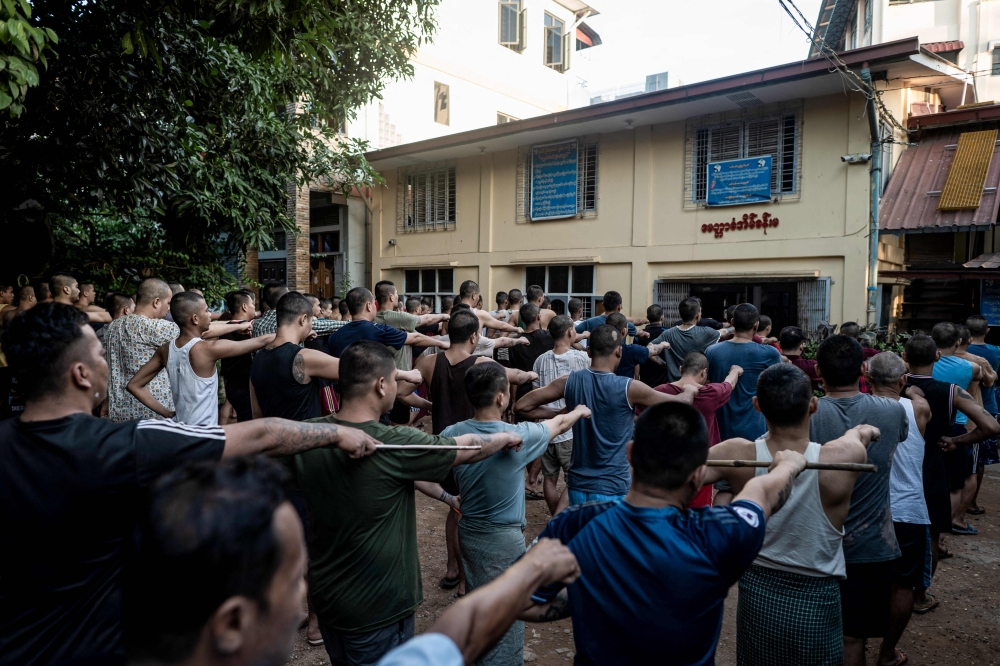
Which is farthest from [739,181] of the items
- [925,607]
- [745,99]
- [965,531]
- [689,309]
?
[925,607]

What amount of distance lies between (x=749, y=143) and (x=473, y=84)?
1127 centimetres

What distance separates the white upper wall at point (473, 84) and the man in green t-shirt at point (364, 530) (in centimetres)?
1685

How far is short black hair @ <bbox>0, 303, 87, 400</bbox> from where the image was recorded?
1.97 m

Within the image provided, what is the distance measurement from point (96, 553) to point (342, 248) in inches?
708

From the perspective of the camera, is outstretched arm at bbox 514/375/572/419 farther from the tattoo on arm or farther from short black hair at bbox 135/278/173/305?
short black hair at bbox 135/278/173/305

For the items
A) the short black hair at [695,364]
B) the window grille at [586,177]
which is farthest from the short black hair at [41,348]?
the window grille at [586,177]

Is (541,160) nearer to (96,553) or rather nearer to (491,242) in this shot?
(491,242)

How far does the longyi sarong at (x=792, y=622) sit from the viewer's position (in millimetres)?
2648

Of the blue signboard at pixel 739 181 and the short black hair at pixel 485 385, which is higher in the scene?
the blue signboard at pixel 739 181

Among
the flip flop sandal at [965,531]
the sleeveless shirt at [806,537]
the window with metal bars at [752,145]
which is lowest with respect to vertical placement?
the flip flop sandal at [965,531]

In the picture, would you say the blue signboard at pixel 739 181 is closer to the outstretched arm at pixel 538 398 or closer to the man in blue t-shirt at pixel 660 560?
the outstretched arm at pixel 538 398

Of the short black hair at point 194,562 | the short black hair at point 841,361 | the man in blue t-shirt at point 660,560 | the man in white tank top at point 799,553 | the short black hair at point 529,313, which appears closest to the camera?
the short black hair at point 194,562

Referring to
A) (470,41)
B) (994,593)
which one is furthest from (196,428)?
(470,41)

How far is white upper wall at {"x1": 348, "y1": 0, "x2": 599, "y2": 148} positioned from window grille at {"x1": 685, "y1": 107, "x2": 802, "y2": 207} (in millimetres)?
8581
